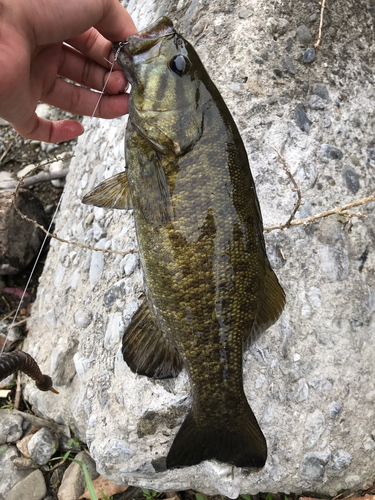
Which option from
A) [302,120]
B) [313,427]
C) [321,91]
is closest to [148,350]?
[313,427]

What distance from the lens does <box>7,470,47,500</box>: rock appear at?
10.2 ft

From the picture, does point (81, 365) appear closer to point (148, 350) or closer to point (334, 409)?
point (148, 350)

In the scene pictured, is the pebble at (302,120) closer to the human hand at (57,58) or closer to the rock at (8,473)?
the human hand at (57,58)

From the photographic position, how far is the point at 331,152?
10.0 ft

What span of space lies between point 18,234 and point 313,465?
3.61 m

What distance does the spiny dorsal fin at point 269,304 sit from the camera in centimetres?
237

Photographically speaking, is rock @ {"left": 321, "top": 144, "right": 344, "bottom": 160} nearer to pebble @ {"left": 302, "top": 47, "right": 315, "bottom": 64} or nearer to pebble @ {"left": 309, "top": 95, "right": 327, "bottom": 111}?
pebble @ {"left": 309, "top": 95, "right": 327, "bottom": 111}

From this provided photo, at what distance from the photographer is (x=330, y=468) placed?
8.53 ft

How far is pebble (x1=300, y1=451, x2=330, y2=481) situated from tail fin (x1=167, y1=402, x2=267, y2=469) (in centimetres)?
46

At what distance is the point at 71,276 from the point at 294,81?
2622 mm

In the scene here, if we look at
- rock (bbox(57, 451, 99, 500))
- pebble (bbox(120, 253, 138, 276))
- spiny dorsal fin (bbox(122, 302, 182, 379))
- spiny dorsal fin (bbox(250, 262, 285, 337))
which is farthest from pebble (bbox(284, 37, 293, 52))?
rock (bbox(57, 451, 99, 500))

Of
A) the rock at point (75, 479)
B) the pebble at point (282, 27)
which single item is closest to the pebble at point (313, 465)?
the rock at point (75, 479)

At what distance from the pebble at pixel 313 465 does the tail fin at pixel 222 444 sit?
1.50ft

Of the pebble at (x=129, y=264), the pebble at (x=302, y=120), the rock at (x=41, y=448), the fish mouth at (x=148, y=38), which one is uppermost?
the fish mouth at (x=148, y=38)
